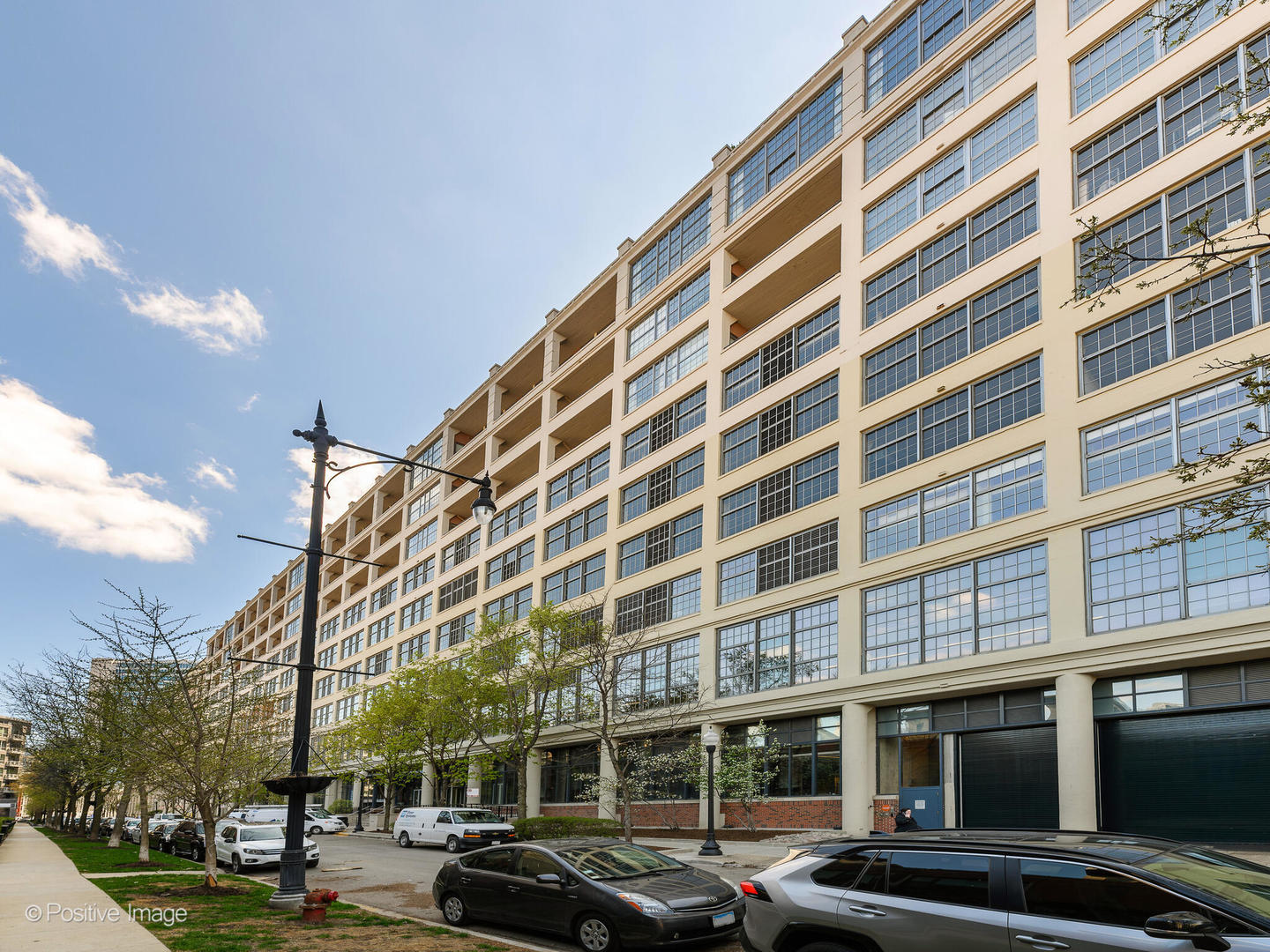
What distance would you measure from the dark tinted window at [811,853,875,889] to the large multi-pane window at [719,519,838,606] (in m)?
24.2

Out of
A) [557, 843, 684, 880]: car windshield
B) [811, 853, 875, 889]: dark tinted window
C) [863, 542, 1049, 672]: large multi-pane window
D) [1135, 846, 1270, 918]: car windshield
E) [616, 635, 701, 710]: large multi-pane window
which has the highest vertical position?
[863, 542, 1049, 672]: large multi-pane window

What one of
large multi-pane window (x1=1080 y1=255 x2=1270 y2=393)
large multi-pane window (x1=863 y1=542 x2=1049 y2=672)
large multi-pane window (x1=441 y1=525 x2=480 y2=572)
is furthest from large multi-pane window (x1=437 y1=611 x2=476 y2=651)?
large multi-pane window (x1=1080 y1=255 x2=1270 y2=393)

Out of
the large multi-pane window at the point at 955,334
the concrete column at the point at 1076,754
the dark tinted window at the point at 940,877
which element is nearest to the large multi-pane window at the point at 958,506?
the large multi-pane window at the point at 955,334

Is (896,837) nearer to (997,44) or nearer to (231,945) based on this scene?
(231,945)

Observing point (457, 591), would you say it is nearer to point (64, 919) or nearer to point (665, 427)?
point (665, 427)

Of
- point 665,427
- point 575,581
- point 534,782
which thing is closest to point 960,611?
point 665,427

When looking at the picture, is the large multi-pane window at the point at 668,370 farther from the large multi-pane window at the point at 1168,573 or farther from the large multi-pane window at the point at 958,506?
the large multi-pane window at the point at 1168,573

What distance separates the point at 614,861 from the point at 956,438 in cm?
1900

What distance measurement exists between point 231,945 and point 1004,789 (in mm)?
19887

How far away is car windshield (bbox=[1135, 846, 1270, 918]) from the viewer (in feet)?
21.6

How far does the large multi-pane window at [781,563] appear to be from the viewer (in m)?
32.8

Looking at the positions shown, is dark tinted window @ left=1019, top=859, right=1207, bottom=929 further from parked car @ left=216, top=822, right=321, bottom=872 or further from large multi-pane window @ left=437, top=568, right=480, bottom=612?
large multi-pane window @ left=437, top=568, right=480, bottom=612

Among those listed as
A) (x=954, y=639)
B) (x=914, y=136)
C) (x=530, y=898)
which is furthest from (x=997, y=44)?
(x=530, y=898)

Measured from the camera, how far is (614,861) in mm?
13289
